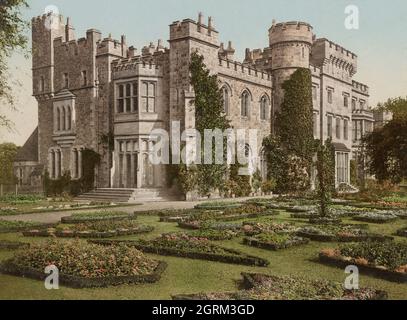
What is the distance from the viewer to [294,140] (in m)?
34.8

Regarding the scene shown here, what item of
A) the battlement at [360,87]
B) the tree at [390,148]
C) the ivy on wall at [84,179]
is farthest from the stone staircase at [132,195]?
the battlement at [360,87]

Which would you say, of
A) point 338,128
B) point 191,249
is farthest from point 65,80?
point 191,249

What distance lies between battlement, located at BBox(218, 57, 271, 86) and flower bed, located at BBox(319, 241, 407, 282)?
21968 mm

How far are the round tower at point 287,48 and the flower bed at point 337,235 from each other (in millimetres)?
22462

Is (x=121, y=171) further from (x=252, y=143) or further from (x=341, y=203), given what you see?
(x=341, y=203)

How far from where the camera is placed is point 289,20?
34562 mm

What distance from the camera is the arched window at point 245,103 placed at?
33.4 meters

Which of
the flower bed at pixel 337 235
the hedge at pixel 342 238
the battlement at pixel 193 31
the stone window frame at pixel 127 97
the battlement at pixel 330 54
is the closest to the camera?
the hedge at pixel 342 238

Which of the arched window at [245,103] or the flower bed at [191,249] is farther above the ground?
the arched window at [245,103]

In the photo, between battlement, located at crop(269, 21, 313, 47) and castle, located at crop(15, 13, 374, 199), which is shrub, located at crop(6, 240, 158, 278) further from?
battlement, located at crop(269, 21, 313, 47)

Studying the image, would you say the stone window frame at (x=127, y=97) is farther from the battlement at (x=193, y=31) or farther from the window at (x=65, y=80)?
the window at (x=65, y=80)

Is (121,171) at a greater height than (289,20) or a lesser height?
lesser
